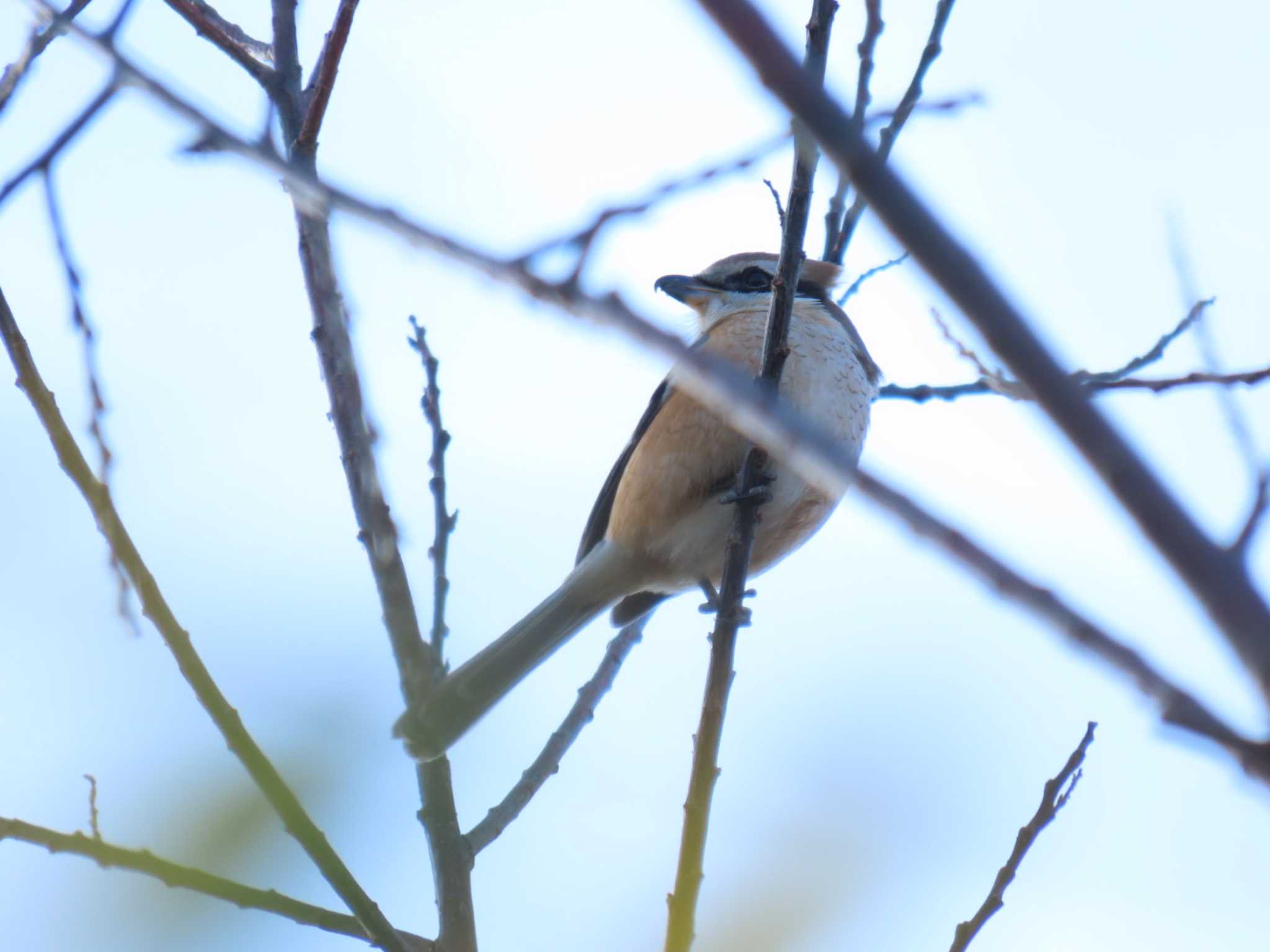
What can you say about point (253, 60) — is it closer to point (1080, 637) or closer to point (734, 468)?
point (734, 468)

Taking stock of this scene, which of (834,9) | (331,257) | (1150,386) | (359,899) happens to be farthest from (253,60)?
(1150,386)

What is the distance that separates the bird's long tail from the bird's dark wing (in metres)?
0.29

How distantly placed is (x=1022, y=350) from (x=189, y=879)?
86.8 inches

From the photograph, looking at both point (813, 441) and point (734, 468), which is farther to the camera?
point (734, 468)

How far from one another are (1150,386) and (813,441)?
102 inches

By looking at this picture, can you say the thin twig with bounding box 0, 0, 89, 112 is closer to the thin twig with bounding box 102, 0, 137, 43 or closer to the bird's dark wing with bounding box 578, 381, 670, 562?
the thin twig with bounding box 102, 0, 137, 43

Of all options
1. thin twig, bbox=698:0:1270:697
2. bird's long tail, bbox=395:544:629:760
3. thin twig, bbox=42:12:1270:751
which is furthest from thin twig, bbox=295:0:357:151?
thin twig, bbox=698:0:1270:697

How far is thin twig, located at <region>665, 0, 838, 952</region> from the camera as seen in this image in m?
2.42

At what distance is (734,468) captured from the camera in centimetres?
491

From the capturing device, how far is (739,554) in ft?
12.9

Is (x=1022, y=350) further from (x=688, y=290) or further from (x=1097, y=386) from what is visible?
(x=688, y=290)

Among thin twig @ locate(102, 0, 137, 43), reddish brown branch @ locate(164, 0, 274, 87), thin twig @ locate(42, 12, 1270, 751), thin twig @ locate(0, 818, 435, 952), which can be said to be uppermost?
reddish brown branch @ locate(164, 0, 274, 87)

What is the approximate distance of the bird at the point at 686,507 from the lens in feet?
15.8

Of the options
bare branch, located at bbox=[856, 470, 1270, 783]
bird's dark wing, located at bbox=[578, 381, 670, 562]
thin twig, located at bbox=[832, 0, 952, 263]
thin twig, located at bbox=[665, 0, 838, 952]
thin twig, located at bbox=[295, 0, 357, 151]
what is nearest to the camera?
bare branch, located at bbox=[856, 470, 1270, 783]
